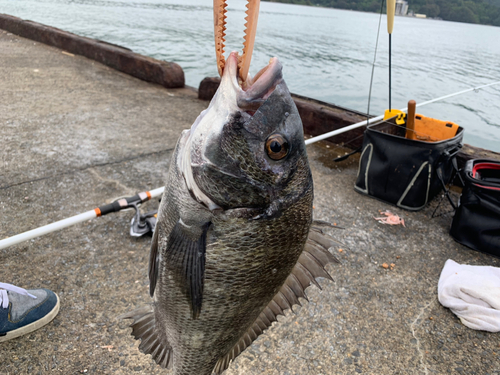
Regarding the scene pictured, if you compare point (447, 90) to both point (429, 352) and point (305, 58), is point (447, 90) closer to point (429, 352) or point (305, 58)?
point (305, 58)

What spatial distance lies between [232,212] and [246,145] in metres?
0.25

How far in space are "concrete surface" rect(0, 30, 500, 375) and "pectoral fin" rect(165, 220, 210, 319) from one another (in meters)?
1.02

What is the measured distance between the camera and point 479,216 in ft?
10.7

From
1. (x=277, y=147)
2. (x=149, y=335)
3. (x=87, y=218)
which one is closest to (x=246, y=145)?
(x=277, y=147)

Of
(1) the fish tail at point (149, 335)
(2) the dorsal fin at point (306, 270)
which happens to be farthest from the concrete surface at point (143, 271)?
(2) the dorsal fin at point (306, 270)

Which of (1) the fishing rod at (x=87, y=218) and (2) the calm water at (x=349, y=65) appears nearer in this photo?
(1) the fishing rod at (x=87, y=218)

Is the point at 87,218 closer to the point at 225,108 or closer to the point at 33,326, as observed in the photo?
the point at 33,326

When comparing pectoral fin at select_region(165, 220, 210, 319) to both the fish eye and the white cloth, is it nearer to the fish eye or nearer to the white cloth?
the fish eye

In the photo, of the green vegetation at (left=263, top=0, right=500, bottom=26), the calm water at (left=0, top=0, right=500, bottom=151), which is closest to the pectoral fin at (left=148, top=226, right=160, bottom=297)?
the calm water at (left=0, top=0, right=500, bottom=151)

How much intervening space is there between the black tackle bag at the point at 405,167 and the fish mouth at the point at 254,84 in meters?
3.00

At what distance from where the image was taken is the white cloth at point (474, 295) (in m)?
2.51

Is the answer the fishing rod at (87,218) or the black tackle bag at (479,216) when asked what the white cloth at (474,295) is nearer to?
the black tackle bag at (479,216)

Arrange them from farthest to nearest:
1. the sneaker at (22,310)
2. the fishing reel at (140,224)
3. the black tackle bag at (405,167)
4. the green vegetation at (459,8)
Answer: the green vegetation at (459,8), the black tackle bag at (405,167), the fishing reel at (140,224), the sneaker at (22,310)

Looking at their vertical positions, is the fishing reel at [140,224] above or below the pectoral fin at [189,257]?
below
